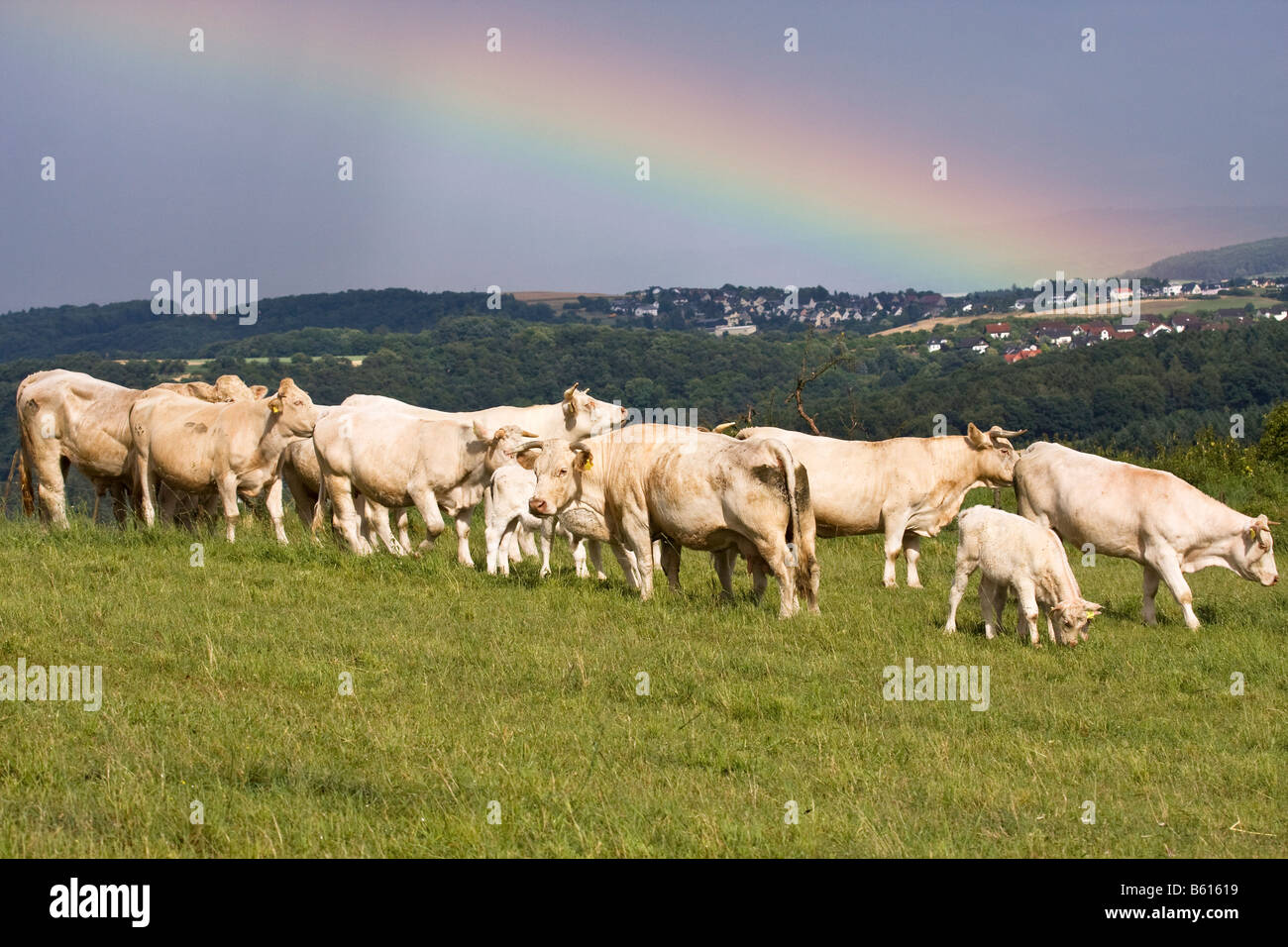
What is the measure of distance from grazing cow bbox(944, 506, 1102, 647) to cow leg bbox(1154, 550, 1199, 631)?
2127 millimetres

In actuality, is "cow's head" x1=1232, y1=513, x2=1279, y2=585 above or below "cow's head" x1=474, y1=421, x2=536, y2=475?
below

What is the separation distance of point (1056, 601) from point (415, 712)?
611cm

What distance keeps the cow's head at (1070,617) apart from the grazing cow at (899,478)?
4.86 m

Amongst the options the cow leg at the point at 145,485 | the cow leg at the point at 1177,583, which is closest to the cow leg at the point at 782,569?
the cow leg at the point at 1177,583

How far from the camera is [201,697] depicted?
913 cm

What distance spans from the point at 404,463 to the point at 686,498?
4.58 metres

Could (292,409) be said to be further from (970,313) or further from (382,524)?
(970,313)

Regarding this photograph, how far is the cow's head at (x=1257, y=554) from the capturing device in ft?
45.4

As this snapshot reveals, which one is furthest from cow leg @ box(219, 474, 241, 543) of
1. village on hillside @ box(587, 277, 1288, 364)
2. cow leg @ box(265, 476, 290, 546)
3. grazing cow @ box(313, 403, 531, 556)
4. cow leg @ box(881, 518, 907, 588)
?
village on hillside @ box(587, 277, 1288, 364)

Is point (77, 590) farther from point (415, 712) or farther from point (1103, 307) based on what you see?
point (1103, 307)

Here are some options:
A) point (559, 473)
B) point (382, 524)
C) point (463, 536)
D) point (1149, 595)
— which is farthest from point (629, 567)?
point (1149, 595)

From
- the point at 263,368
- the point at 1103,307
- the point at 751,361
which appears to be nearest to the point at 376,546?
the point at 751,361

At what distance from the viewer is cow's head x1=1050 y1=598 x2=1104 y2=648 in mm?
11617

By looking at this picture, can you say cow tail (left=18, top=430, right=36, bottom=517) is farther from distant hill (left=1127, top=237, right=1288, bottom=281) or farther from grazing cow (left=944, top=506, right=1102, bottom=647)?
distant hill (left=1127, top=237, right=1288, bottom=281)
